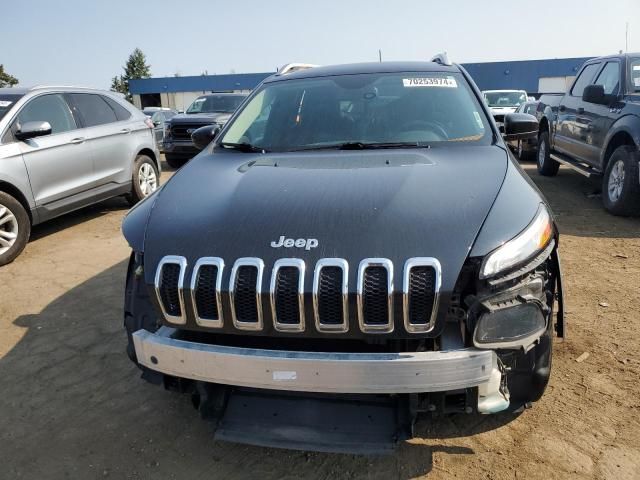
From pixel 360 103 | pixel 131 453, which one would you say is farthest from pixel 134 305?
pixel 360 103

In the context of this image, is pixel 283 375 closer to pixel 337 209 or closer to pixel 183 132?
pixel 337 209

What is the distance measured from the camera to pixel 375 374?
196cm

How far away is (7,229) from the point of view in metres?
5.66

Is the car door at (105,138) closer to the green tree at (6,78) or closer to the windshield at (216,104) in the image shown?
the windshield at (216,104)

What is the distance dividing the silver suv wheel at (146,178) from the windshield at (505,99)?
43.6 feet

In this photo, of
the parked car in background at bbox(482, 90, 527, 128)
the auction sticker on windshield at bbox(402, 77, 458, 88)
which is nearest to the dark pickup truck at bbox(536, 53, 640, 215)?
the auction sticker on windshield at bbox(402, 77, 458, 88)

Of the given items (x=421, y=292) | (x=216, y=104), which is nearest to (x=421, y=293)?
(x=421, y=292)

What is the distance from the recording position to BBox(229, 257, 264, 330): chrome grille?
6.71 feet

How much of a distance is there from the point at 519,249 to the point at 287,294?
37.1 inches

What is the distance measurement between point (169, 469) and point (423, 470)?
120 centimetres

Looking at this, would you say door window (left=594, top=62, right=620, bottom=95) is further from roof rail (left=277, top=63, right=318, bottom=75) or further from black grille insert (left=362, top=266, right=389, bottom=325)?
black grille insert (left=362, top=266, right=389, bottom=325)

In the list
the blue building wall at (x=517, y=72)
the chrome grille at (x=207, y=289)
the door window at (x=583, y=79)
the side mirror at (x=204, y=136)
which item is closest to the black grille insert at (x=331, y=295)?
the chrome grille at (x=207, y=289)

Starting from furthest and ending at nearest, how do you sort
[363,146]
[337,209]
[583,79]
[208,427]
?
[583,79] < [363,146] < [208,427] < [337,209]

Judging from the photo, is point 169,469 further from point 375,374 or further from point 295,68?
point 295,68
